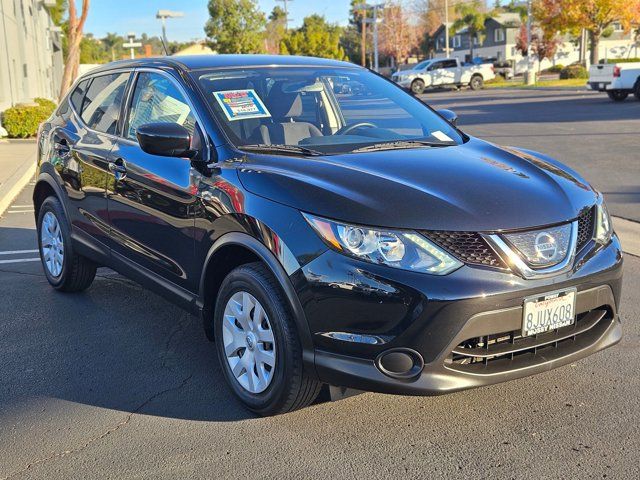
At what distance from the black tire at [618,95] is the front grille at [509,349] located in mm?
23716

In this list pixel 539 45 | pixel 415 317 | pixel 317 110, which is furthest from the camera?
pixel 539 45

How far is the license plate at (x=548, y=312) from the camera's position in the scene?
315 cm

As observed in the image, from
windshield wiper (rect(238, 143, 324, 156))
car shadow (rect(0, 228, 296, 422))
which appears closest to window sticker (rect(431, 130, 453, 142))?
windshield wiper (rect(238, 143, 324, 156))

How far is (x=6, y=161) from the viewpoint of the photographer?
1528 centimetres

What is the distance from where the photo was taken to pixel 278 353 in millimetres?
3354

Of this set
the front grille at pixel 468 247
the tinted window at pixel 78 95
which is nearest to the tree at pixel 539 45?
the tinted window at pixel 78 95

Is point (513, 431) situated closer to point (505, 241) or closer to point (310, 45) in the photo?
point (505, 241)

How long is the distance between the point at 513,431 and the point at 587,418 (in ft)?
1.30

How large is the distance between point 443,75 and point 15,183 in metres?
34.7

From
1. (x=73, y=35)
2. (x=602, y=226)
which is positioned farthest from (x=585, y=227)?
(x=73, y=35)

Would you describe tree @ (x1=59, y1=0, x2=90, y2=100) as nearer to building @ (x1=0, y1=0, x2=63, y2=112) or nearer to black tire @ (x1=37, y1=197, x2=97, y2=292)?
building @ (x1=0, y1=0, x2=63, y2=112)

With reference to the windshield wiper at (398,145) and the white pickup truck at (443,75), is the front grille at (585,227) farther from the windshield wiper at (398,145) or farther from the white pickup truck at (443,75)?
the white pickup truck at (443,75)

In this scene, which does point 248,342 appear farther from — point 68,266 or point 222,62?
point 68,266

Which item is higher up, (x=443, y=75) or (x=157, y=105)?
(x=443, y=75)
